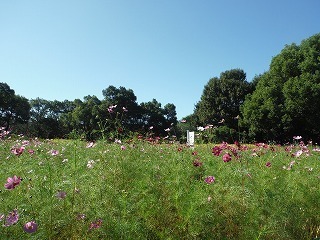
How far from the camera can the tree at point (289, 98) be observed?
843 inches

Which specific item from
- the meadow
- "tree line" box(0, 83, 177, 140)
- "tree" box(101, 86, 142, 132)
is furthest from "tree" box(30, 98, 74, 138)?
the meadow

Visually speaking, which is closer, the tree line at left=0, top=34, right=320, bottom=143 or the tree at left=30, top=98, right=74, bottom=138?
the tree line at left=0, top=34, right=320, bottom=143

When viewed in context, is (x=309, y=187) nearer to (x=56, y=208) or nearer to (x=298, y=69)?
(x=56, y=208)

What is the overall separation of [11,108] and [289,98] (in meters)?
32.2

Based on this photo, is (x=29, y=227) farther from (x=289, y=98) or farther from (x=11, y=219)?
(x=289, y=98)

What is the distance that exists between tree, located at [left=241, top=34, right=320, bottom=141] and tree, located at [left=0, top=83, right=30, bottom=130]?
91.8 ft

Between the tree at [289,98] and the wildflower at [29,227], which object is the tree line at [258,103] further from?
the wildflower at [29,227]

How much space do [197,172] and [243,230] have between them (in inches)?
59.0

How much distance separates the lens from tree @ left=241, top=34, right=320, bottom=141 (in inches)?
843

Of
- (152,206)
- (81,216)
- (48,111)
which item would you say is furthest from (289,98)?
(48,111)

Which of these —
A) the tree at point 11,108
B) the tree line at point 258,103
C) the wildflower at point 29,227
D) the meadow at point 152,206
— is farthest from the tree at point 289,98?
the tree at point 11,108

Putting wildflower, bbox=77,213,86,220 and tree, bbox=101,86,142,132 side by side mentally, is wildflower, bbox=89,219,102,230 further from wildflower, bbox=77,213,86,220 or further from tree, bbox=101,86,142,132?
tree, bbox=101,86,142,132

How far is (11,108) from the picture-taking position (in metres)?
38.6

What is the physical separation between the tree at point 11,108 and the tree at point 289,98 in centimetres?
2798
